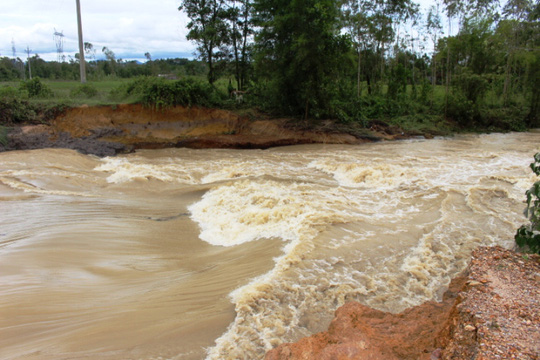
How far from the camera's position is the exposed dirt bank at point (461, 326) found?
98.4 inches

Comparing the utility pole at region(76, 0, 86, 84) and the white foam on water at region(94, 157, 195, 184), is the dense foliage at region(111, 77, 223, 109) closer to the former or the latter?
the utility pole at region(76, 0, 86, 84)

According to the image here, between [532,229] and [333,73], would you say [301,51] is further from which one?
[532,229]

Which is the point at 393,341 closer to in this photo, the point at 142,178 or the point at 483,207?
the point at 483,207

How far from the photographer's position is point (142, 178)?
34.5 feet

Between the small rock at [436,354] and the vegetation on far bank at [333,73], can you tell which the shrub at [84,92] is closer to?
the vegetation on far bank at [333,73]

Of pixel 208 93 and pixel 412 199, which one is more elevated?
pixel 208 93

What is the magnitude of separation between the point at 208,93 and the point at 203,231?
13.9m

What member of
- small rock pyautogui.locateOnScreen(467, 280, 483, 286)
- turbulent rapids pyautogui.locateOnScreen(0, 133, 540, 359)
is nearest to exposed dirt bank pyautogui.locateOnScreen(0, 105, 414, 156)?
turbulent rapids pyautogui.locateOnScreen(0, 133, 540, 359)

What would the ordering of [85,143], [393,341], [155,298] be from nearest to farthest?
[393,341] → [155,298] → [85,143]

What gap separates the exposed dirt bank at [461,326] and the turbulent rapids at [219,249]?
41 cm

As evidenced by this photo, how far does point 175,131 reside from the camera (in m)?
18.5

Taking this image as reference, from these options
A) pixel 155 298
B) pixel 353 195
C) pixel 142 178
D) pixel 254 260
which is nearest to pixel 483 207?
pixel 353 195

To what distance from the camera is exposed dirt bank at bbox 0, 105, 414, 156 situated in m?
16.3

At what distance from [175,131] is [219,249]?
1350 cm
